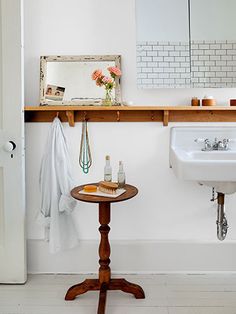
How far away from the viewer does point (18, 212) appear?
6.36ft

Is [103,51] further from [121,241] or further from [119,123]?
[121,241]

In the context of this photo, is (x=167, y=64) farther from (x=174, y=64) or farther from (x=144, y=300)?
(x=144, y=300)

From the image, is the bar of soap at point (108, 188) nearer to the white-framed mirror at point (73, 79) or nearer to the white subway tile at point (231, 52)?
the white-framed mirror at point (73, 79)

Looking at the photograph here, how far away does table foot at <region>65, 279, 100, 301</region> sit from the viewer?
1.79m

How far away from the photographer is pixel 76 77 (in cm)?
199

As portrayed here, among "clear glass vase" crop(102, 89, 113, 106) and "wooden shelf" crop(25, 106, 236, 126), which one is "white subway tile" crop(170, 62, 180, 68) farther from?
"clear glass vase" crop(102, 89, 113, 106)

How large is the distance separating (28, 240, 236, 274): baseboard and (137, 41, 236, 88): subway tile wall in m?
1.01

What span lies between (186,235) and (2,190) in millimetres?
1161

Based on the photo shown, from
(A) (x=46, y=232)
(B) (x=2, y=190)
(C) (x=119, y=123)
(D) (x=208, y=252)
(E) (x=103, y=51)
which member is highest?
(E) (x=103, y=51)

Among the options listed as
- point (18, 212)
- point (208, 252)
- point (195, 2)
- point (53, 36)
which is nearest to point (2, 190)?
point (18, 212)

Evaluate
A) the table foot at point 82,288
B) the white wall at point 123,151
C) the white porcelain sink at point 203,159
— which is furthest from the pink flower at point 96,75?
the table foot at point 82,288

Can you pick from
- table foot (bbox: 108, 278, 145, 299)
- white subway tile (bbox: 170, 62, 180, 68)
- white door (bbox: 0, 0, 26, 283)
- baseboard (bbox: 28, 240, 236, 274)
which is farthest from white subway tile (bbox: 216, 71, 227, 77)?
table foot (bbox: 108, 278, 145, 299)

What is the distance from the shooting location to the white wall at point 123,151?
2.00 meters

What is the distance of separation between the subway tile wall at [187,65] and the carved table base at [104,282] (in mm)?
849
